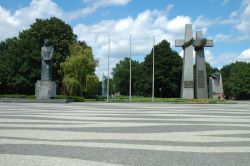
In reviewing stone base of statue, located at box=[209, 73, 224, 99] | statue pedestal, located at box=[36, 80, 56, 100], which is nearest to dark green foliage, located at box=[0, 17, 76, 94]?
statue pedestal, located at box=[36, 80, 56, 100]

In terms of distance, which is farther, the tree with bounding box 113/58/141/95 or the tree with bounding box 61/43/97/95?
the tree with bounding box 113/58/141/95

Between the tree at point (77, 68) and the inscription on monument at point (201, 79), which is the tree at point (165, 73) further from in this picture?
the inscription on monument at point (201, 79)

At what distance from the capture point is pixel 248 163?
7652 millimetres

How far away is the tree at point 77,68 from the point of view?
62.1m

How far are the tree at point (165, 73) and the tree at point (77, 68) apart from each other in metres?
18.8

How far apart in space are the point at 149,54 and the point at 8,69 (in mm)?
32377

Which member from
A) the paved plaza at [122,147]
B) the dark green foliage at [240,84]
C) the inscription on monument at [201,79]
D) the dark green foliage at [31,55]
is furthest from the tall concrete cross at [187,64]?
the dark green foliage at [240,84]

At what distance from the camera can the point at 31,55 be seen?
64.8 m

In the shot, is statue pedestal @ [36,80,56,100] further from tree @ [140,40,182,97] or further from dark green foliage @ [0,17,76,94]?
tree @ [140,40,182,97]

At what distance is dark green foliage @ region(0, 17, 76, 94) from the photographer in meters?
64.3

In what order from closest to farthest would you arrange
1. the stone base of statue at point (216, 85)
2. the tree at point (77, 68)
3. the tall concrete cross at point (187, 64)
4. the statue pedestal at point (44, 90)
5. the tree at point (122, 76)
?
the statue pedestal at point (44, 90), the tall concrete cross at point (187, 64), the tree at point (77, 68), the stone base of statue at point (216, 85), the tree at point (122, 76)

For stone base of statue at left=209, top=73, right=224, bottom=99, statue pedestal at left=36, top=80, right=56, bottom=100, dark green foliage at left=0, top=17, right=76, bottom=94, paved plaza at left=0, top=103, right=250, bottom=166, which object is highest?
dark green foliage at left=0, top=17, right=76, bottom=94

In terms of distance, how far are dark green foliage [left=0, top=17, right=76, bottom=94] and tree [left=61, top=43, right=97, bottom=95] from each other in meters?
3.48

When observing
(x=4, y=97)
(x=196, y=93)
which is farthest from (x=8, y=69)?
(x=196, y=93)
